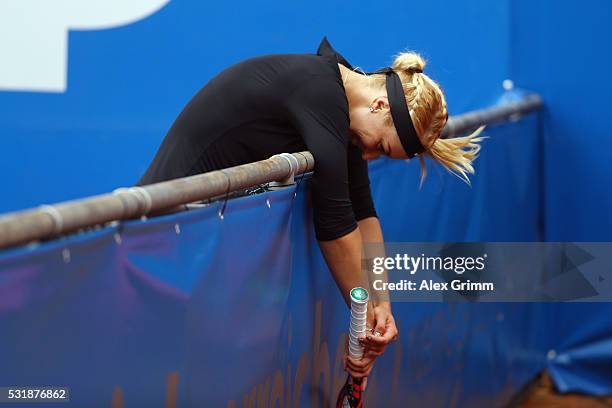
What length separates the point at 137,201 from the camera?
120 centimetres

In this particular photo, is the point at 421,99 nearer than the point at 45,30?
Yes

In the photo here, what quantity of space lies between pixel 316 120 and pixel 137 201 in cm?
83

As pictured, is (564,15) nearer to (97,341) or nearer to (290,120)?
(290,120)

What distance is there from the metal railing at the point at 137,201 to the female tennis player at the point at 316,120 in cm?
16

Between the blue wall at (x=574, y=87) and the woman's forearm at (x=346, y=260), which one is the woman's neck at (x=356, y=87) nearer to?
the woman's forearm at (x=346, y=260)

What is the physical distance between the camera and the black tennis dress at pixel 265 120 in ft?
6.51

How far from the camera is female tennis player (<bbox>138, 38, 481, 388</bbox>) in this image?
2002mm

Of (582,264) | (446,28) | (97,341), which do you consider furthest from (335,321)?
(446,28)

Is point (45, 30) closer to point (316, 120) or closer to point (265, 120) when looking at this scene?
point (265, 120)

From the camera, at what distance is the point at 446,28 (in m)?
4.26

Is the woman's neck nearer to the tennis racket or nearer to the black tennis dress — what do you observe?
the black tennis dress

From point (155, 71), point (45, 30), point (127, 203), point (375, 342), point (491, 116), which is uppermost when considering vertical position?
point (45, 30)

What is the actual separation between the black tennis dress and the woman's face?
68mm

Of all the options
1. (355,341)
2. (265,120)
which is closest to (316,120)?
(265,120)
